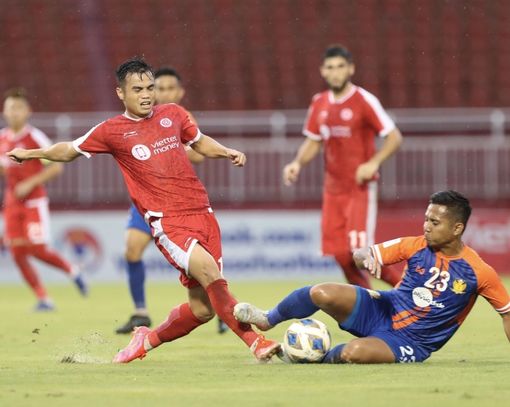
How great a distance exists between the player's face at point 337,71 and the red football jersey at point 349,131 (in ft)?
0.41

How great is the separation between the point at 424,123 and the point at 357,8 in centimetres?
434

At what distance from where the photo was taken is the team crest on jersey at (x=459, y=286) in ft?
23.5

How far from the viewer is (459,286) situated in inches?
282

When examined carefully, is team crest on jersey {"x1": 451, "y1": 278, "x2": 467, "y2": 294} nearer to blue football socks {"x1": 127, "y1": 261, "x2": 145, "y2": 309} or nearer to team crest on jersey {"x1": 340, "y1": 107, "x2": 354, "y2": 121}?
team crest on jersey {"x1": 340, "y1": 107, "x2": 354, "y2": 121}

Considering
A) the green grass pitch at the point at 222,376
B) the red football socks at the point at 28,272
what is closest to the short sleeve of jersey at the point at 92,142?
the green grass pitch at the point at 222,376

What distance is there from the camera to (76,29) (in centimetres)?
2175

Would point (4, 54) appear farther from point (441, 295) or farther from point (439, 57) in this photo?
point (441, 295)

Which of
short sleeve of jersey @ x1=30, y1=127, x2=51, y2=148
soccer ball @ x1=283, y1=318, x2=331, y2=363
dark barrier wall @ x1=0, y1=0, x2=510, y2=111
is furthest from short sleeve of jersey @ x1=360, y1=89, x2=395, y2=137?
dark barrier wall @ x1=0, y1=0, x2=510, y2=111

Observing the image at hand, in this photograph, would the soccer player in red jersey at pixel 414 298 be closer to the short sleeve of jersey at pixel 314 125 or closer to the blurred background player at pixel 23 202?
the short sleeve of jersey at pixel 314 125

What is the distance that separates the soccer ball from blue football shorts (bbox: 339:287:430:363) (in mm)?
162

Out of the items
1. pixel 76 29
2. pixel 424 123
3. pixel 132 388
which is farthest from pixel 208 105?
pixel 132 388

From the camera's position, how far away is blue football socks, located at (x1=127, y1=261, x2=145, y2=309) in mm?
10383

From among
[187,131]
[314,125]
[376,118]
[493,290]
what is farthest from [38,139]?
[493,290]

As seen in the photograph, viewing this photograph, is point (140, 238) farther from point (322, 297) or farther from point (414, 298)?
point (414, 298)
